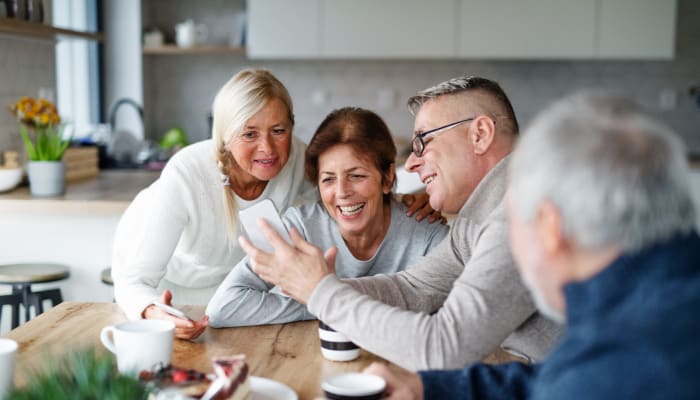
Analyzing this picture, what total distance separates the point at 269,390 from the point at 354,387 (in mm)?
171

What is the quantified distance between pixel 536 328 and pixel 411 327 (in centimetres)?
29

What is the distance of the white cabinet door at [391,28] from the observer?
557cm

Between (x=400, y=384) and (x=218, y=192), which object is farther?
(x=218, y=192)

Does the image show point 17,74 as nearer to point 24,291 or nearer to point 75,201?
point 75,201

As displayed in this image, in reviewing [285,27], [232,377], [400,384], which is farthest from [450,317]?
[285,27]

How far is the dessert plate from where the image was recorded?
1.38 m

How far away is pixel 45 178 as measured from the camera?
145 inches

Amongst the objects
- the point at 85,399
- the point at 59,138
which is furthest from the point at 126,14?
the point at 85,399

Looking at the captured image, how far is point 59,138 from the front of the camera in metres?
3.79

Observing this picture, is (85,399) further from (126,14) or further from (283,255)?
(126,14)

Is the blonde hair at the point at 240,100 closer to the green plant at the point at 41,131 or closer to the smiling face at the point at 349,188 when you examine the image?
the smiling face at the point at 349,188

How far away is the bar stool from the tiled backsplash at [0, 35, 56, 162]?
103 cm

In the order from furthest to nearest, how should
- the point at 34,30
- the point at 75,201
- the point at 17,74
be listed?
the point at 17,74, the point at 34,30, the point at 75,201

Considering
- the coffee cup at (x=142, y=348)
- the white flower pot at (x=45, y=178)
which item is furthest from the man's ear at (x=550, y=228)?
the white flower pot at (x=45, y=178)
